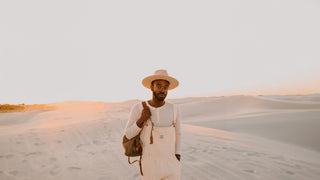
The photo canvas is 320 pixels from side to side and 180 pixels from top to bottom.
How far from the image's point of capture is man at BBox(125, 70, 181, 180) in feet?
7.06

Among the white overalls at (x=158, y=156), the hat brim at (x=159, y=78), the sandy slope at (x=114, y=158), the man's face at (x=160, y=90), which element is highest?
the hat brim at (x=159, y=78)

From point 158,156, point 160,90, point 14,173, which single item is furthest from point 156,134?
point 14,173

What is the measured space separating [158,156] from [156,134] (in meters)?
0.29

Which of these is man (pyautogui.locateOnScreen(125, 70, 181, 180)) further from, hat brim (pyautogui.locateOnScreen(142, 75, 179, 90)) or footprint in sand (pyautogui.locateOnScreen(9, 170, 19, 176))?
footprint in sand (pyautogui.locateOnScreen(9, 170, 19, 176))

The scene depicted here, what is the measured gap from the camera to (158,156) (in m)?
2.19

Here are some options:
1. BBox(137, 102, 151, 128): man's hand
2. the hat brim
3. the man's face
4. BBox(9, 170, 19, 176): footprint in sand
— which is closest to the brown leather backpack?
BBox(137, 102, 151, 128): man's hand

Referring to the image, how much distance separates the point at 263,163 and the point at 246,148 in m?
1.41

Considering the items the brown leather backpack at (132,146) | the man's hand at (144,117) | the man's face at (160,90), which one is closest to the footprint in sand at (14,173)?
the brown leather backpack at (132,146)

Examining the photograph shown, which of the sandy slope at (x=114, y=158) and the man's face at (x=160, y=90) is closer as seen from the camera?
the man's face at (x=160, y=90)

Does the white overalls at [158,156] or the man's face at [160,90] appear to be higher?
the man's face at [160,90]

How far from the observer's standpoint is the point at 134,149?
2143 millimetres

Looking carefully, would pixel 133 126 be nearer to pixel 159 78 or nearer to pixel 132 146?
pixel 132 146

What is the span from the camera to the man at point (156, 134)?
84.7 inches

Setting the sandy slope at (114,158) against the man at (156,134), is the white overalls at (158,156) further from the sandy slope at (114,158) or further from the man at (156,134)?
the sandy slope at (114,158)
